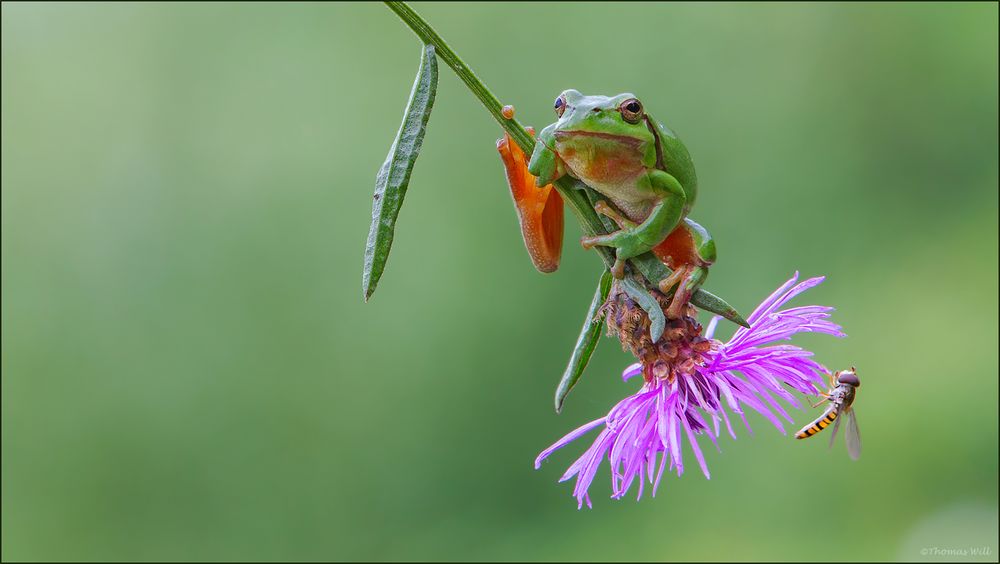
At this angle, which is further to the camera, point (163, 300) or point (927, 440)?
point (163, 300)

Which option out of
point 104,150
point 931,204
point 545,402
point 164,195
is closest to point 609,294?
point 545,402

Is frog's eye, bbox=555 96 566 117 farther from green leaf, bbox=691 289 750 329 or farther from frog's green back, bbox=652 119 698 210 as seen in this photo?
green leaf, bbox=691 289 750 329

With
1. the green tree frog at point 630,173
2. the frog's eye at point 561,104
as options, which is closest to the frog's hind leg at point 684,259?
the green tree frog at point 630,173

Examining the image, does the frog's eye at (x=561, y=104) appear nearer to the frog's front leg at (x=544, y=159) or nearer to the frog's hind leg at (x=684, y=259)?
the frog's front leg at (x=544, y=159)

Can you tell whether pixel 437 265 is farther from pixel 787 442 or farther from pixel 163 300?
pixel 787 442

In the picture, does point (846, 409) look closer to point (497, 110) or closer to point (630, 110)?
point (630, 110)

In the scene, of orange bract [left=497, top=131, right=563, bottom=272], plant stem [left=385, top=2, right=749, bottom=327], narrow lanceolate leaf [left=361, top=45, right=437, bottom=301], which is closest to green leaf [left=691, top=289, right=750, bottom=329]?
plant stem [left=385, top=2, right=749, bottom=327]

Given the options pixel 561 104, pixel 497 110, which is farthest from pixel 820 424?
pixel 497 110
